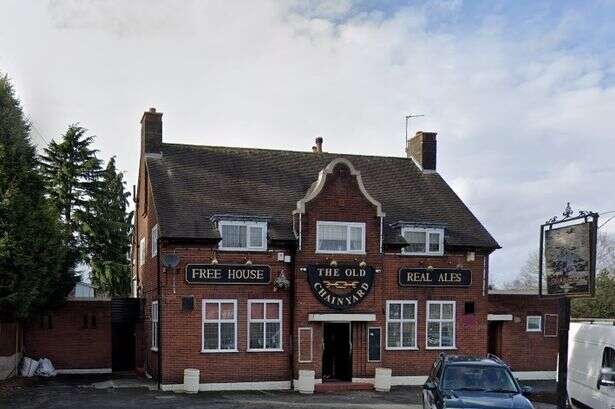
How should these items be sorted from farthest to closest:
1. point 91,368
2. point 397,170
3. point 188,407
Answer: point 397,170
point 91,368
point 188,407

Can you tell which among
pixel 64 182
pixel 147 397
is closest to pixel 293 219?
pixel 147 397

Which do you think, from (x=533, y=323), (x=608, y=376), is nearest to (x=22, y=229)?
(x=608, y=376)

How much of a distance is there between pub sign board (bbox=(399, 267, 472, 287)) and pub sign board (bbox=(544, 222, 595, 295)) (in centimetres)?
864

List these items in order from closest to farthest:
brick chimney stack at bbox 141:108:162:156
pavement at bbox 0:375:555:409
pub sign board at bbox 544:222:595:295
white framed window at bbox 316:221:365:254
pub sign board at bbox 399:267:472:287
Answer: pub sign board at bbox 544:222:595:295, pavement at bbox 0:375:555:409, white framed window at bbox 316:221:365:254, pub sign board at bbox 399:267:472:287, brick chimney stack at bbox 141:108:162:156

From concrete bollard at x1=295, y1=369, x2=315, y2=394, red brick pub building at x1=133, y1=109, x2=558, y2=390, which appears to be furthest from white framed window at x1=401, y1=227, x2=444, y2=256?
concrete bollard at x1=295, y1=369, x2=315, y2=394

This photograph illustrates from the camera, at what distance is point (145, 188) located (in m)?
29.4

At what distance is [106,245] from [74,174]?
471 cm

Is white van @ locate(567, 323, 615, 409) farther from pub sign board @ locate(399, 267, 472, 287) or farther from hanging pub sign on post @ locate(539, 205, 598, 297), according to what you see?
pub sign board @ locate(399, 267, 472, 287)

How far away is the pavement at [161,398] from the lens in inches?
823

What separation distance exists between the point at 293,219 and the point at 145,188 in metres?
7.07

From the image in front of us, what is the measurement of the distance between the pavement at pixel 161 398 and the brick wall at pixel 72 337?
8.60 ft

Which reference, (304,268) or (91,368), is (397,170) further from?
(91,368)

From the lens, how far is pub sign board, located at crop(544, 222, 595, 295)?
1688 cm

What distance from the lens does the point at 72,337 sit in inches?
1147
